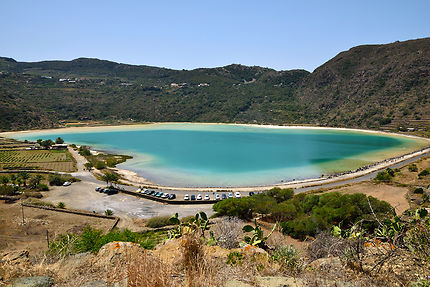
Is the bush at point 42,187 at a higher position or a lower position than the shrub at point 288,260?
lower

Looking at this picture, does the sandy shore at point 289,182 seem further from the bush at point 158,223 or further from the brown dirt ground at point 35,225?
the brown dirt ground at point 35,225

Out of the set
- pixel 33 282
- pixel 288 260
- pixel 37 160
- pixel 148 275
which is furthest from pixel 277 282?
pixel 37 160

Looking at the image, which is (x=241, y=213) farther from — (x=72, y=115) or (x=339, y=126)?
(x=72, y=115)

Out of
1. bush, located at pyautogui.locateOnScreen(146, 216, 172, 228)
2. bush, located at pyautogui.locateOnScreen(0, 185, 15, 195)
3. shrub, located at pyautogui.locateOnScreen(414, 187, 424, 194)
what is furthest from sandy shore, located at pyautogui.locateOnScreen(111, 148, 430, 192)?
bush, located at pyautogui.locateOnScreen(0, 185, 15, 195)

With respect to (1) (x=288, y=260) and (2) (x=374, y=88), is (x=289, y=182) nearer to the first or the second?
(1) (x=288, y=260)

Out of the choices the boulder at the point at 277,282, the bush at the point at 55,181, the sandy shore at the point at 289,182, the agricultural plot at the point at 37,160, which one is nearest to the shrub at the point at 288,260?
the boulder at the point at 277,282

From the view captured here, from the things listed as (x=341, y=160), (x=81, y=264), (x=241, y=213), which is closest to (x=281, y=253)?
(x=81, y=264)

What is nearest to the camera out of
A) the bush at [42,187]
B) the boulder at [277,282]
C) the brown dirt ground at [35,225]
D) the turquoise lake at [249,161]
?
the boulder at [277,282]
